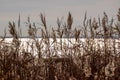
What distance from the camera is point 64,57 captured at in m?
4.00

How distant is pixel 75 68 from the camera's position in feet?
11.4

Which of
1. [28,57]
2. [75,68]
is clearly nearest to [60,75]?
[75,68]

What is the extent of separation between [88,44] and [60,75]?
3.67 ft

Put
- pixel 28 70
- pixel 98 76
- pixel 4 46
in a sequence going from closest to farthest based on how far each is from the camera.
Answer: pixel 98 76 → pixel 28 70 → pixel 4 46

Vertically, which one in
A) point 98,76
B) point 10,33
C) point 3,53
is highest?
point 10,33

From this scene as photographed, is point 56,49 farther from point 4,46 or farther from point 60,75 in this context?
point 60,75

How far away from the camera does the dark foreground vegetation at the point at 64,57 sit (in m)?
3.35

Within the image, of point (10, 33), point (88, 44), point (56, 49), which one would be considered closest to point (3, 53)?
point (10, 33)

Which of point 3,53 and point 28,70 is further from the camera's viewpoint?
point 3,53

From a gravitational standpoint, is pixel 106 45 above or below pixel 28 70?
above

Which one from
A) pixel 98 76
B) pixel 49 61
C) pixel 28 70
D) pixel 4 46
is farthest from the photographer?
pixel 4 46

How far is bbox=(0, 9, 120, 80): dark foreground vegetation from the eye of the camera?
3354 mm

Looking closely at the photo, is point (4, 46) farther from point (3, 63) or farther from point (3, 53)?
point (3, 63)

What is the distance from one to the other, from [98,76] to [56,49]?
4.20 ft
